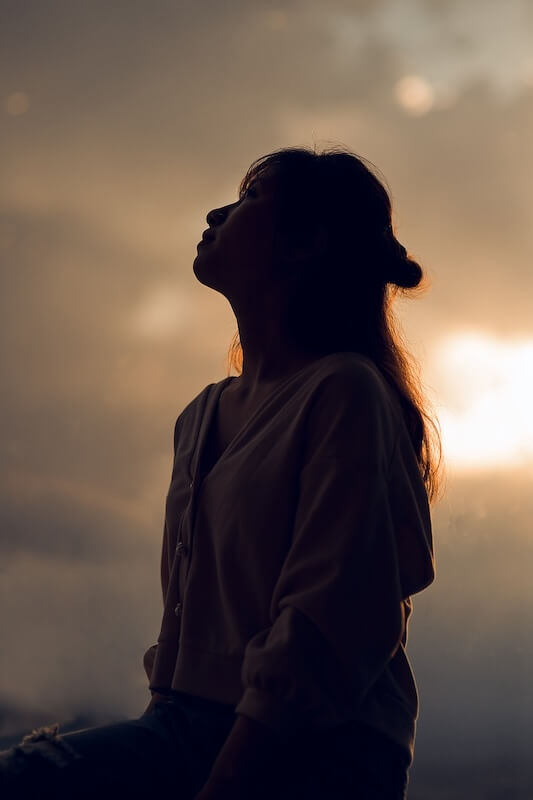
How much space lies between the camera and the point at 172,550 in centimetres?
282

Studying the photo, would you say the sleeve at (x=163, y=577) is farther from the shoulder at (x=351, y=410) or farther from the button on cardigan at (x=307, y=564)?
the shoulder at (x=351, y=410)

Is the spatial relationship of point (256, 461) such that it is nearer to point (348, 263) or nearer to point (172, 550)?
point (172, 550)

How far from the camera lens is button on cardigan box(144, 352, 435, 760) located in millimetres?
2006

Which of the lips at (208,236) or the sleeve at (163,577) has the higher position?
the lips at (208,236)

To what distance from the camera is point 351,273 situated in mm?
3004

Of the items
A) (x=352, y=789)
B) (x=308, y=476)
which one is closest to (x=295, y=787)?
(x=352, y=789)

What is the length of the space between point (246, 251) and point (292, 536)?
112cm

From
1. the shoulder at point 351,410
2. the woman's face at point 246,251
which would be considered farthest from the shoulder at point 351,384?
the woman's face at point 246,251

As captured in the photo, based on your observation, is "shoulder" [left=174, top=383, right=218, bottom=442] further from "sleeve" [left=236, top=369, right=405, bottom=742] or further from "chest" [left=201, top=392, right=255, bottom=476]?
"sleeve" [left=236, top=369, right=405, bottom=742]

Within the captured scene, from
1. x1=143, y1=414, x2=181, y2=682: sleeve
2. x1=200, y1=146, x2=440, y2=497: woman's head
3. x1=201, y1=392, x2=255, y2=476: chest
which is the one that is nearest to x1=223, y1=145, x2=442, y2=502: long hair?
x1=200, y1=146, x2=440, y2=497: woman's head

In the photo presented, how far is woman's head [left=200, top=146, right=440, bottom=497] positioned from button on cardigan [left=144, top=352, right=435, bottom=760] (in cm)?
37

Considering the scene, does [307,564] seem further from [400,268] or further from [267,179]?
[267,179]

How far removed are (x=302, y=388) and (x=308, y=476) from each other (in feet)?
1.14

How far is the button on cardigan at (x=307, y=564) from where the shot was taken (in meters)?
2.01
